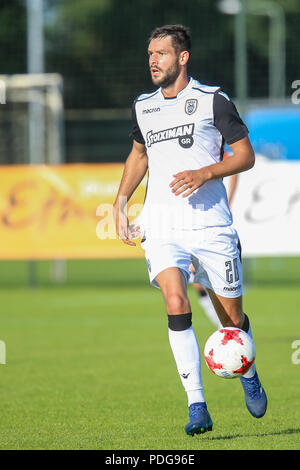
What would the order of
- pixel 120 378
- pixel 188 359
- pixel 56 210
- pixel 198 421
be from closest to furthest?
pixel 198 421, pixel 188 359, pixel 120 378, pixel 56 210

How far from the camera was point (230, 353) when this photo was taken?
6.36 m

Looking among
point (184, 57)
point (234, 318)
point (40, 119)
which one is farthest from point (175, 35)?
point (40, 119)

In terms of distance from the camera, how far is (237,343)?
6.41 m

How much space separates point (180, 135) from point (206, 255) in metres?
0.75

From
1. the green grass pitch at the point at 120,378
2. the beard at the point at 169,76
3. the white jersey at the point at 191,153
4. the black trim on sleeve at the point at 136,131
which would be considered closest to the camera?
the green grass pitch at the point at 120,378

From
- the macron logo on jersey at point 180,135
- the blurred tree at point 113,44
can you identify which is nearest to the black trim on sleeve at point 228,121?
the macron logo on jersey at point 180,135

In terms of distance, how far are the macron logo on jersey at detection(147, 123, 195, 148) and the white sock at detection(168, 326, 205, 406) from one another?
1.14 meters

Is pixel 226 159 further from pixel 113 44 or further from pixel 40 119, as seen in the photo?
pixel 113 44

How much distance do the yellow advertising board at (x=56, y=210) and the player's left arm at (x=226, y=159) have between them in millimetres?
11665

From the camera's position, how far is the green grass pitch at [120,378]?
6.25 metres

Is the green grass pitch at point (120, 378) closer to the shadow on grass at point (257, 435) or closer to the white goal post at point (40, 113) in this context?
the shadow on grass at point (257, 435)

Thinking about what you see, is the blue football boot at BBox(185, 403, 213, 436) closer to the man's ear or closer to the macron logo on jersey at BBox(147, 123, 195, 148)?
the macron logo on jersey at BBox(147, 123, 195, 148)

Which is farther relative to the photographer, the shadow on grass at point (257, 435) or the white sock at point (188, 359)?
the white sock at point (188, 359)
